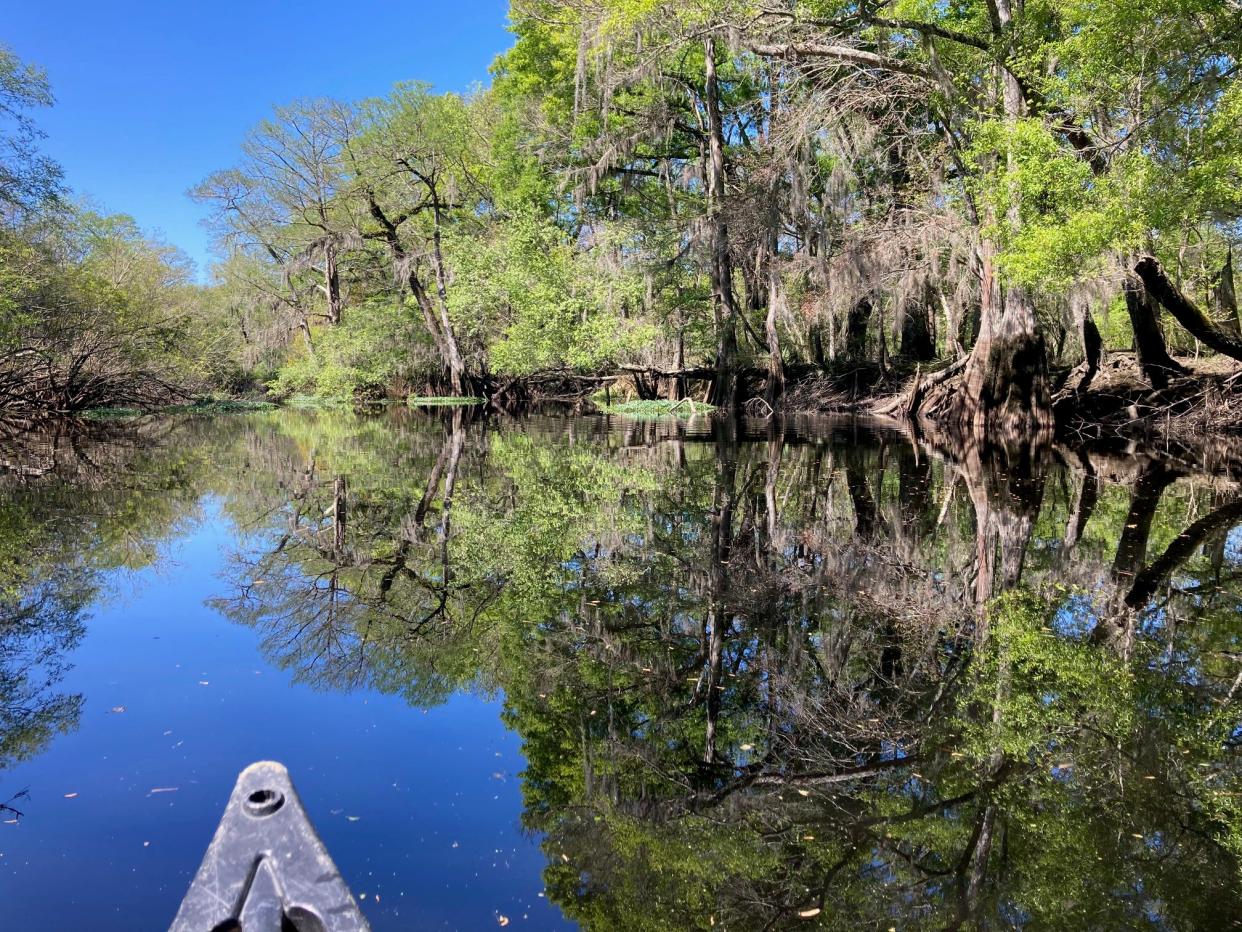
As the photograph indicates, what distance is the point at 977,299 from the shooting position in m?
17.1

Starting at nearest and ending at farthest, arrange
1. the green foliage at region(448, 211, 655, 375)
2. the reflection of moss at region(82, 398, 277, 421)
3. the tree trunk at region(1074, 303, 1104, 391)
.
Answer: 1. the tree trunk at region(1074, 303, 1104, 391)
2. the green foliage at region(448, 211, 655, 375)
3. the reflection of moss at region(82, 398, 277, 421)

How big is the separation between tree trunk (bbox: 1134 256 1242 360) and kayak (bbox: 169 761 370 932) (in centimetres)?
1317

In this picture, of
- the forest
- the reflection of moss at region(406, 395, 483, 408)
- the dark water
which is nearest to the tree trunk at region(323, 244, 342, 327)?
the forest

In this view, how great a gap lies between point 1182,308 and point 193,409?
32.6 metres

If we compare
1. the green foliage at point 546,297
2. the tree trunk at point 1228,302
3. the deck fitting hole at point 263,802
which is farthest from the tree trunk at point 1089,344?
the deck fitting hole at point 263,802

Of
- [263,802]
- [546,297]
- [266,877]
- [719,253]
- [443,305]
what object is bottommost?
[266,877]

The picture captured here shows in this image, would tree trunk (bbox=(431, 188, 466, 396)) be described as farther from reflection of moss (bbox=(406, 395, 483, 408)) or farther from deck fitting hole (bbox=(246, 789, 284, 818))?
deck fitting hole (bbox=(246, 789, 284, 818))

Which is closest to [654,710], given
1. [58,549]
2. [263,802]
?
[263,802]

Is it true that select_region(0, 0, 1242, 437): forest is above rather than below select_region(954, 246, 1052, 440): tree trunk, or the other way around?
above

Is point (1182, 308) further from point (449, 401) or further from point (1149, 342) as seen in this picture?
point (449, 401)

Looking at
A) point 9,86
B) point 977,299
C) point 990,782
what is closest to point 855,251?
point 977,299

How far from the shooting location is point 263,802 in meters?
1.44

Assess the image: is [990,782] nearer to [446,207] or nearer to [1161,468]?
[1161,468]

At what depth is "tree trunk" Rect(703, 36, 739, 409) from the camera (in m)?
19.7
